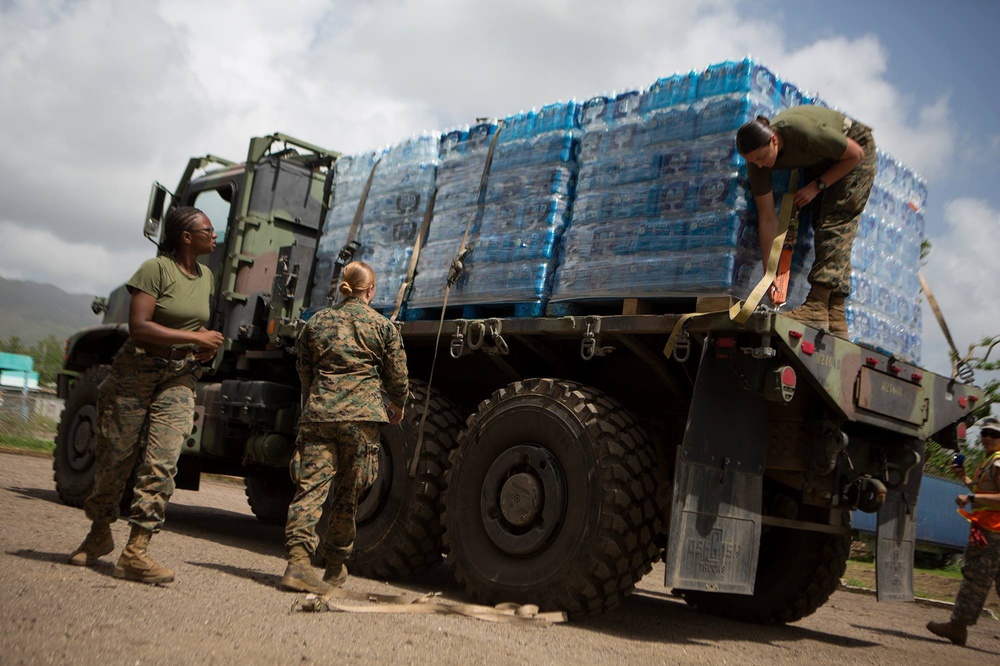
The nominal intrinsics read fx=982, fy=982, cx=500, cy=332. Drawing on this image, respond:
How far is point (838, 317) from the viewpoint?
17.9 ft

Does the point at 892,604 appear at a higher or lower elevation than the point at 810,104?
lower

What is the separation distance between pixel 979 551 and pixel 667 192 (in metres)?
3.95

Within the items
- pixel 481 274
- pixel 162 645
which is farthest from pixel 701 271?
pixel 162 645

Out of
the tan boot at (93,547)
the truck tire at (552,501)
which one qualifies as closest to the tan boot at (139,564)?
the tan boot at (93,547)

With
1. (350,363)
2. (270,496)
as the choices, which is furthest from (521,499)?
(270,496)

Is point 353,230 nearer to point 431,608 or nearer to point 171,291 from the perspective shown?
point 171,291

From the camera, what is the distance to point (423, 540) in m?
6.54

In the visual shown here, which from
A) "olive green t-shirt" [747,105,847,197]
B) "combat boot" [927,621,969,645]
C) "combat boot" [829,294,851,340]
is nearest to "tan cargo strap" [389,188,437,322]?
"olive green t-shirt" [747,105,847,197]

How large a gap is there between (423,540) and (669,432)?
1.78m

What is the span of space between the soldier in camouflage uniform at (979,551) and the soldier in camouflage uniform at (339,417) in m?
4.22

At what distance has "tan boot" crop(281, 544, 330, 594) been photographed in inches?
Answer: 208

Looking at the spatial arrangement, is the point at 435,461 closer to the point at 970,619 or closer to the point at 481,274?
the point at 481,274

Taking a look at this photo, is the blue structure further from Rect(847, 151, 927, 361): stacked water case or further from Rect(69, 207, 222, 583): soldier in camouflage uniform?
Rect(69, 207, 222, 583): soldier in camouflage uniform

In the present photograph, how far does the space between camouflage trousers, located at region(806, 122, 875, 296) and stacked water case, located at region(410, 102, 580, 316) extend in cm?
152
